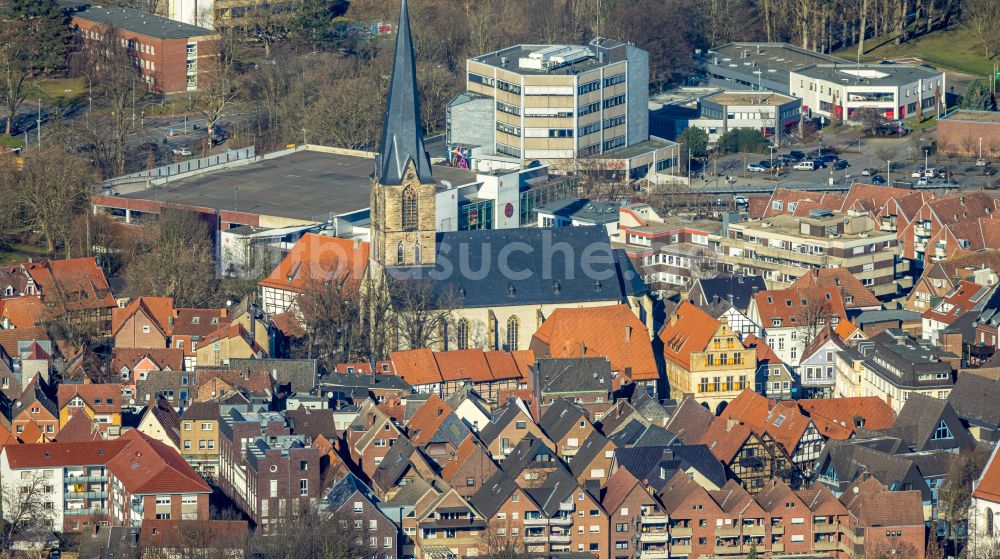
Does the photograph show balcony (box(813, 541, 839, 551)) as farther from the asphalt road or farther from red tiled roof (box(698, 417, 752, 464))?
the asphalt road

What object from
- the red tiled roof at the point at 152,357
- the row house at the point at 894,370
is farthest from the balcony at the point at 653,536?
the red tiled roof at the point at 152,357

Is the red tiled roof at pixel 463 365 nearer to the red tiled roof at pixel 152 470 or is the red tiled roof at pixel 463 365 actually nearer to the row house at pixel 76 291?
the red tiled roof at pixel 152 470

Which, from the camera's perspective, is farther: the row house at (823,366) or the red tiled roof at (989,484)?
the row house at (823,366)

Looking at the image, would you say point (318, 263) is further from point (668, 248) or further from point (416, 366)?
point (668, 248)

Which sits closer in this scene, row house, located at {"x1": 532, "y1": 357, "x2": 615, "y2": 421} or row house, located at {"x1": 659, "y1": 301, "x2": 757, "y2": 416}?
row house, located at {"x1": 532, "y1": 357, "x2": 615, "y2": 421}

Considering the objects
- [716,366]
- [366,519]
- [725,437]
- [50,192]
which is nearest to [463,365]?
[716,366]

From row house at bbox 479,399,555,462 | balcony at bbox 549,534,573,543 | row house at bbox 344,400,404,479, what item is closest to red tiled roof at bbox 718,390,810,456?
row house at bbox 479,399,555,462

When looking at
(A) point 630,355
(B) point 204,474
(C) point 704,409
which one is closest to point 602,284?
(A) point 630,355
